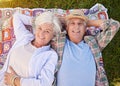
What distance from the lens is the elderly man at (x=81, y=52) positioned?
11.4 ft

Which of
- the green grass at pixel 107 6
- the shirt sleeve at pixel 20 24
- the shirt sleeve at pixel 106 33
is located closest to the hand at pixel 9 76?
the shirt sleeve at pixel 20 24

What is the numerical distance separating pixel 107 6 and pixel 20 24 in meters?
1.32

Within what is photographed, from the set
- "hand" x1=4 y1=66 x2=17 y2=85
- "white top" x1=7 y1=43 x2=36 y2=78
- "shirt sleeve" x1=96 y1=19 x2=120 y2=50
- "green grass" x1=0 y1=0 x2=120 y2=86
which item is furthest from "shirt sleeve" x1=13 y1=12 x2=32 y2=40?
"green grass" x1=0 y1=0 x2=120 y2=86

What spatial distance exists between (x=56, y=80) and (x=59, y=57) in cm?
22

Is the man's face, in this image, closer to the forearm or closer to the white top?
the white top

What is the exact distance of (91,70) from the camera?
3.52 m

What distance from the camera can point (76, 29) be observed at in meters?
3.49

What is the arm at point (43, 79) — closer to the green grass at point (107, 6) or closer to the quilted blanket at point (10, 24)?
the quilted blanket at point (10, 24)

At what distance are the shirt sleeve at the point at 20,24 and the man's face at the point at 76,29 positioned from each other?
15.8 inches

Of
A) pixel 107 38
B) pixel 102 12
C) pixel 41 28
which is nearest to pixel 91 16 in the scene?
pixel 102 12

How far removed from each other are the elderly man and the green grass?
684 millimetres

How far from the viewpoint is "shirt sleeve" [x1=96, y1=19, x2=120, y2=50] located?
3559 millimetres

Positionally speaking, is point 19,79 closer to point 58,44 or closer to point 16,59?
point 16,59

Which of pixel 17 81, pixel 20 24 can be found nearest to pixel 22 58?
pixel 17 81
